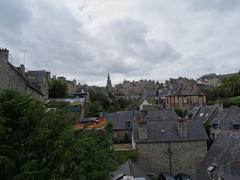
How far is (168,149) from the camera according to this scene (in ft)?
87.2

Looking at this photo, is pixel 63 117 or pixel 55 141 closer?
pixel 55 141

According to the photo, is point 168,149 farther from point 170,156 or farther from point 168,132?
point 168,132

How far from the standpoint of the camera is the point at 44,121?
27.8 feet

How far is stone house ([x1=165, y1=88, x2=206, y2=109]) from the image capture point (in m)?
62.0

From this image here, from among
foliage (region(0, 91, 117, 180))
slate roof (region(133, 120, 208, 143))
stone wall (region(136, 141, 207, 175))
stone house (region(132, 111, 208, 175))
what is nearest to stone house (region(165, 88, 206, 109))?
slate roof (region(133, 120, 208, 143))

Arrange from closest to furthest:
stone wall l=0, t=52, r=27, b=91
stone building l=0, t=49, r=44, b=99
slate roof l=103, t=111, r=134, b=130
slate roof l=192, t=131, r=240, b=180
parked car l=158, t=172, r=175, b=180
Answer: slate roof l=192, t=131, r=240, b=180, stone building l=0, t=49, r=44, b=99, stone wall l=0, t=52, r=27, b=91, parked car l=158, t=172, r=175, b=180, slate roof l=103, t=111, r=134, b=130

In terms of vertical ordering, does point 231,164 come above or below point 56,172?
below

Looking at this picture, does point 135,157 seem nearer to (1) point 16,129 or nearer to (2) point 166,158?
(2) point 166,158

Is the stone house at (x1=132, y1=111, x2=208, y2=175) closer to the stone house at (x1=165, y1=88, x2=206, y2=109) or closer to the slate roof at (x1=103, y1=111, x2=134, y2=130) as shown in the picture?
the slate roof at (x1=103, y1=111, x2=134, y2=130)

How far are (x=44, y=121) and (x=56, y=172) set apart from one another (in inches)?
67.8

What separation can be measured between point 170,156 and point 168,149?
27.2 inches

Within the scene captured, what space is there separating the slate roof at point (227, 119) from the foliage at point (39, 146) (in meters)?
26.7

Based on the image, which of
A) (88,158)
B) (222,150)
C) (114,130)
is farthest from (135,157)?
(88,158)

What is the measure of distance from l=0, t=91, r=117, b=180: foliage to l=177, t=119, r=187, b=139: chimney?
1841cm
